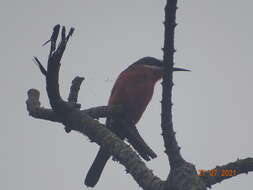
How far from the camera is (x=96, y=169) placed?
5.72 m

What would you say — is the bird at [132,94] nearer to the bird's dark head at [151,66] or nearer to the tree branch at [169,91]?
the bird's dark head at [151,66]

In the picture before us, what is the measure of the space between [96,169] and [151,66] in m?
1.94

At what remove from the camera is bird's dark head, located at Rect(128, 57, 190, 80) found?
6082 mm

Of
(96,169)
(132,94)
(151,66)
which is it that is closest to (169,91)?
(132,94)

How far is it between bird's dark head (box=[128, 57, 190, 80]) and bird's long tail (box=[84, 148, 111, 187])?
58.2 inches

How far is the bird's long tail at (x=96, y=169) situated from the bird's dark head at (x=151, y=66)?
148 cm

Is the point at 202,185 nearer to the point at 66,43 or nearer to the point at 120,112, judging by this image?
the point at 66,43

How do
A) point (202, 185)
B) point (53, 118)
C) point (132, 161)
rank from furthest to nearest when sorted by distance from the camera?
point (53, 118)
point (132, 161)
point (202, 185)

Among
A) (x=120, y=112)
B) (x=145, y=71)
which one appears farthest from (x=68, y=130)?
(x=145, y=71)

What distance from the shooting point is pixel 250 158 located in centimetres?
271

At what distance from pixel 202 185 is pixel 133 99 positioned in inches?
125
